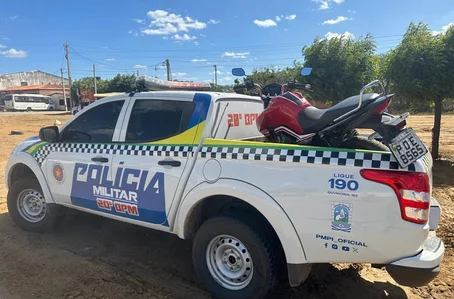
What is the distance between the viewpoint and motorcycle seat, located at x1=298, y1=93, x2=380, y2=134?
2.71 meters

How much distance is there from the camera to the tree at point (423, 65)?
7496 millimetres

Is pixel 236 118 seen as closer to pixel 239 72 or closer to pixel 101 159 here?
pixel 239 72

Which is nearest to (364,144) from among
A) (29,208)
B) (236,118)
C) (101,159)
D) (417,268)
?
(417,268)

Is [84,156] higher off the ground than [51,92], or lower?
lower

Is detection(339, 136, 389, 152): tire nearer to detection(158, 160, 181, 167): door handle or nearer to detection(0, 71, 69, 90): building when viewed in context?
detection(158, 160, 181, 167): door handle

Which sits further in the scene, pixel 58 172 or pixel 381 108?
pixel 58 172

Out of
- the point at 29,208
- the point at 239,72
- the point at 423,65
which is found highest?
the point at 423,65

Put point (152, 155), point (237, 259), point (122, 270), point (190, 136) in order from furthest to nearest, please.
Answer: point (122, 270) → point (152, 155) → point (190, 136) → point (237, 259)

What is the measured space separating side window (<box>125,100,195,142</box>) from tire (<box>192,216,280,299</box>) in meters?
0.97

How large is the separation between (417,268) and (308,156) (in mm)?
1009

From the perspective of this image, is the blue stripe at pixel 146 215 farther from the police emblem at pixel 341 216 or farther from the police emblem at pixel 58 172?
the police emblem at pixel 341 216

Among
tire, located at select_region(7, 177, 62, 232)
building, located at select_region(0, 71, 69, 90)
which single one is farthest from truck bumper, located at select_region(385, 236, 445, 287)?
building, located at select_region(0, 71, 69, 90)

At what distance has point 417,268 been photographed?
7.56 feet

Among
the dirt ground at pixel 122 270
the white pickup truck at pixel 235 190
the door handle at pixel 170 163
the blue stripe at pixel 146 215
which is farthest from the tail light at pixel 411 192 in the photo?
the blue stripe at pixel 146 215
